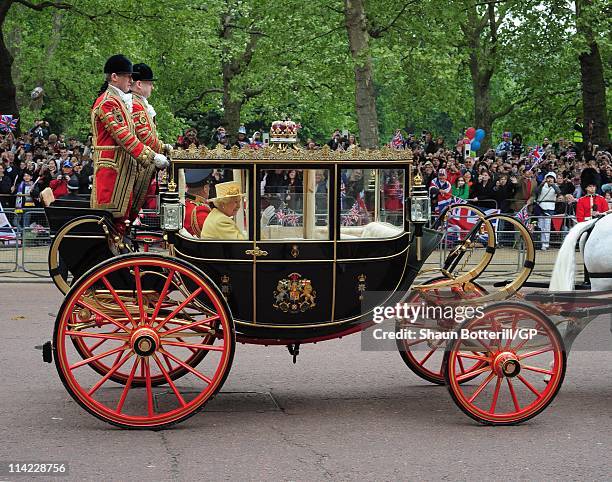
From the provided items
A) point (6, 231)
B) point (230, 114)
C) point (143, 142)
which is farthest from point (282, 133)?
point (230, 114)

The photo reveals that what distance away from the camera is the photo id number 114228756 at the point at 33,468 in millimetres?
5762

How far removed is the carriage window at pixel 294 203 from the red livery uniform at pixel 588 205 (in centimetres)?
964

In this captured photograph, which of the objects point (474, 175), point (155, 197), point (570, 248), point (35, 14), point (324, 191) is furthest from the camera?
point (35, 14)

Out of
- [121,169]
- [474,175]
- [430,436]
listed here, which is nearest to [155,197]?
[121,169]

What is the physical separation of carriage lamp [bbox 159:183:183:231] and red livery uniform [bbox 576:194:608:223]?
10265 millimetres

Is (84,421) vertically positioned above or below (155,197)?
below

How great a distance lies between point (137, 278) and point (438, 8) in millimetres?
15382

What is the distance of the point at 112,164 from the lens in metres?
7.59

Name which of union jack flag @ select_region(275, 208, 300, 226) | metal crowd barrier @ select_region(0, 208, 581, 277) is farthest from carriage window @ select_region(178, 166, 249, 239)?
Result: metal crowd barrier @ select_region(0, 208, 581, 277)

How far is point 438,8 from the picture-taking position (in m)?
20.8

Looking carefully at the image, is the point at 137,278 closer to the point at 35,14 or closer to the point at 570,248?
the point at 570,248

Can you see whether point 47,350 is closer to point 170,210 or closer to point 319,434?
point 170,210

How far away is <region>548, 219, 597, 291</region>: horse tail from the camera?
24.5 ft

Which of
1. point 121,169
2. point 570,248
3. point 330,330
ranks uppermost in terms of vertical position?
point 121,169
